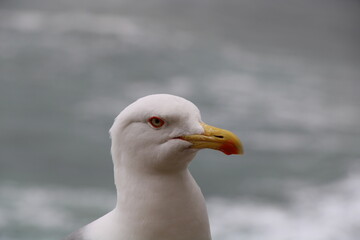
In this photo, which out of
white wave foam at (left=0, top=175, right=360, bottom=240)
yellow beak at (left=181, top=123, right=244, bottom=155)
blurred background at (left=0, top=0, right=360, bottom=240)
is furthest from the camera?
blurred background at (left=0, top=0, right=360, bottom=240)

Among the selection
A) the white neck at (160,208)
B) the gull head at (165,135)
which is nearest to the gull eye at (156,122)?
the gull head at (165,135)


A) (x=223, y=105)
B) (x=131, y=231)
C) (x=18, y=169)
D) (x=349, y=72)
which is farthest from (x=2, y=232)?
(x=349, y=72)

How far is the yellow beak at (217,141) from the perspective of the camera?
4.29ft

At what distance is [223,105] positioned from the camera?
4672mm

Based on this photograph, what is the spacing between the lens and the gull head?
1.32 metres

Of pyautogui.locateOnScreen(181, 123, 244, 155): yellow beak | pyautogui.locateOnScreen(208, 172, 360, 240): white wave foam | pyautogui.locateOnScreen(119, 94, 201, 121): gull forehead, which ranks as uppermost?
pyautogui.locateOnScreen(208, 172, 360, 240): white wave foam

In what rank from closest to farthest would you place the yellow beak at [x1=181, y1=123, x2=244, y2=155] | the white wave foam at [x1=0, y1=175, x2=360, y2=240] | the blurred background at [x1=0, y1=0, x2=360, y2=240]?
1. the yellow beak at [x1=181, y1=123, x2=244, y2=155]
2. the white wave foam at [x1=0, y1=175, x2=360, y2=240]
3. the blurred background at [x1=0, y1=0, x2=360, y2=240]

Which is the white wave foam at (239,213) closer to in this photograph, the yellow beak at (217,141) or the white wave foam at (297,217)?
the white wave foam at (297,217)

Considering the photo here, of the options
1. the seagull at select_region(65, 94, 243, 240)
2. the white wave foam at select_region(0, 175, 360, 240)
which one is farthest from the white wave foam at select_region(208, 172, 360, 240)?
the seagull at select_region(65, 94, 243, 240)

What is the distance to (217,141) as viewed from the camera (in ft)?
4.30

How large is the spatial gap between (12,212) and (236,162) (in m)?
1.52

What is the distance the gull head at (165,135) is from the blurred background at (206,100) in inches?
86.0

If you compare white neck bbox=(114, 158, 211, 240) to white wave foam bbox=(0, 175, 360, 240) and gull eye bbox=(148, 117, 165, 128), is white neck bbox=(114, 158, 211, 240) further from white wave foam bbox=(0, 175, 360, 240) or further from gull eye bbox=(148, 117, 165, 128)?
white wave foam bbox=(0, 175, 360, 240)

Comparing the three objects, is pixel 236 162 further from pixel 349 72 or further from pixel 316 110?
pixel 349 72
